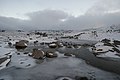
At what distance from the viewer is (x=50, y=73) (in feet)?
61.2

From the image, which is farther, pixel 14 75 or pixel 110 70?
pixel 110 70

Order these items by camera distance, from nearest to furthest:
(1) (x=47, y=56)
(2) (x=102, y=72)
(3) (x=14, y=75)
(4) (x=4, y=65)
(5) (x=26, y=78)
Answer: (5) (x=26, y=78), (3) (x=14, y=75), (2) (x=102, y=72), (4) (x=4, y=65), (1) (x=47, y=56)

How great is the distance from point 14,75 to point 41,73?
3.18 meters

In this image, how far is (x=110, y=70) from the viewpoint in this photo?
65.9ft

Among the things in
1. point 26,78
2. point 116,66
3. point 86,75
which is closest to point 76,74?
point 86,75

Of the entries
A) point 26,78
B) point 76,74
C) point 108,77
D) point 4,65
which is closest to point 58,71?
point 76,74

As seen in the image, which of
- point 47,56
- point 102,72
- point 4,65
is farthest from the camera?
point 47,56

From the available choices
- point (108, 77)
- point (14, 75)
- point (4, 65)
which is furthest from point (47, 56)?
point (108, 77)

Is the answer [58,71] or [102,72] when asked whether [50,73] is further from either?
[102,72]

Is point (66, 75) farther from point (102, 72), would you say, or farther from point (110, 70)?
point (110, 70)

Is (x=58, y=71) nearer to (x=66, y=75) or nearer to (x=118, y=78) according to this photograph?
(x=66, y=75)

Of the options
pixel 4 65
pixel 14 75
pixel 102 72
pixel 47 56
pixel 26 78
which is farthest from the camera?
pixel 47 56

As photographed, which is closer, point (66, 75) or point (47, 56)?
point (66, 75)

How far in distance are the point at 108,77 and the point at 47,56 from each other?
1425 cm
